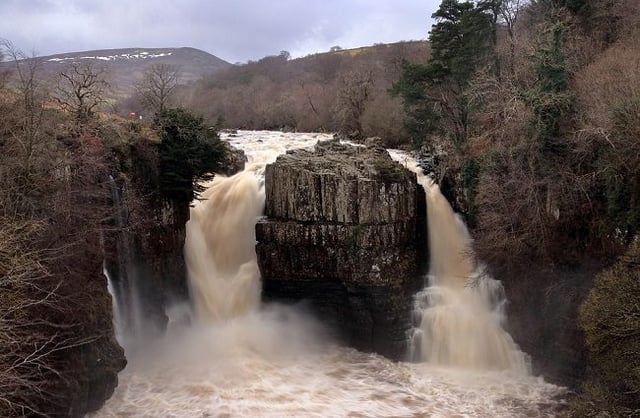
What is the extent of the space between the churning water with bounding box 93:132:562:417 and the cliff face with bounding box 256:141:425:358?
783 millimetres

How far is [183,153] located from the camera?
2123cm

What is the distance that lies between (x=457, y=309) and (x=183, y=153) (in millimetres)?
12995

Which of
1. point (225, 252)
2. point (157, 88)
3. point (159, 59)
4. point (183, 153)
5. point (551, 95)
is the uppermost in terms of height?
point (159, 59)

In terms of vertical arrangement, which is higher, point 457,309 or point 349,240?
point 349,240

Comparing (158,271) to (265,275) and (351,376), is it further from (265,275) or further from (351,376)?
(351,376)

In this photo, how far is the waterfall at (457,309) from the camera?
19.5m

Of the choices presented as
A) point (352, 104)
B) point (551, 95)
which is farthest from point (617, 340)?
point (352, 104)

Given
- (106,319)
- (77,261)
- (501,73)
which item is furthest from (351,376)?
(501,73)

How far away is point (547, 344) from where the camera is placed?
1838 cm

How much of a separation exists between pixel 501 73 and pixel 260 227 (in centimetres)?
1554

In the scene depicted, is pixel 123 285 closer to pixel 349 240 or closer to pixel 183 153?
pixel 183 153

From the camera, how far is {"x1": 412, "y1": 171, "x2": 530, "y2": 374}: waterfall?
63.9 ft

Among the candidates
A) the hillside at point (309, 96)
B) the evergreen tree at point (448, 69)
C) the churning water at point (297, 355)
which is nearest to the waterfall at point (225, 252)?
the churning water at point (297, 355)

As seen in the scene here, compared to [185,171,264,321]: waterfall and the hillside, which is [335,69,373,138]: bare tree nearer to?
the hillside
